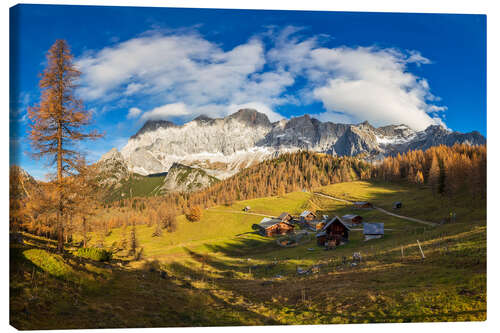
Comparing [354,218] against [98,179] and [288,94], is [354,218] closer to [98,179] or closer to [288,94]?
[288,94]

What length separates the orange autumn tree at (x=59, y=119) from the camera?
13.6 meters

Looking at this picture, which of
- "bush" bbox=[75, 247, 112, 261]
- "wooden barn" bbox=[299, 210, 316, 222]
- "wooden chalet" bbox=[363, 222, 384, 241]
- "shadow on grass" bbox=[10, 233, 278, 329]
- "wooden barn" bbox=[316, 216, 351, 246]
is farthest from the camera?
"wooden barn" bbox=[299, 210, 316, 222]

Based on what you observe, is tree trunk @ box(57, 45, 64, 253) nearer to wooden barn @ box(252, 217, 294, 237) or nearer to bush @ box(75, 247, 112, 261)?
bush @ box(75, 247, 112, 261)

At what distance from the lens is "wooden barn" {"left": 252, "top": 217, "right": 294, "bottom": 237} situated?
187ft

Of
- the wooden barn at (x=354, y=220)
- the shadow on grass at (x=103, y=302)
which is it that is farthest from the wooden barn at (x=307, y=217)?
the shadow on grass at (x=103, y=302)

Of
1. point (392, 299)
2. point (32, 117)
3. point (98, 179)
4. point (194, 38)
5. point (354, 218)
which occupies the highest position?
point (194, 38)

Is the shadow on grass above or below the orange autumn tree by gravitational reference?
below

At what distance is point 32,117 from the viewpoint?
43.8ft

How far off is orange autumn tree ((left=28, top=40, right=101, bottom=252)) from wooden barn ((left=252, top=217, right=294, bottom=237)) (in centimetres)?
4573

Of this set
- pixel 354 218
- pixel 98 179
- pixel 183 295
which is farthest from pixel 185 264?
pixel 354 218

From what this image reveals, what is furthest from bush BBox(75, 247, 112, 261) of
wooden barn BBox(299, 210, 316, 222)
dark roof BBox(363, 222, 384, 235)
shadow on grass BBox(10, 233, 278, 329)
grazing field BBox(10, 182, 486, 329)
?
wooden barn BBox(299, 210, 316, 222)

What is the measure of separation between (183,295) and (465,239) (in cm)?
2017

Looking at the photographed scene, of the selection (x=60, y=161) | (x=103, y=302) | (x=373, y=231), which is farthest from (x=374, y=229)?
(x=60, y=161)

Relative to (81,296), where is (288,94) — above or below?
above
